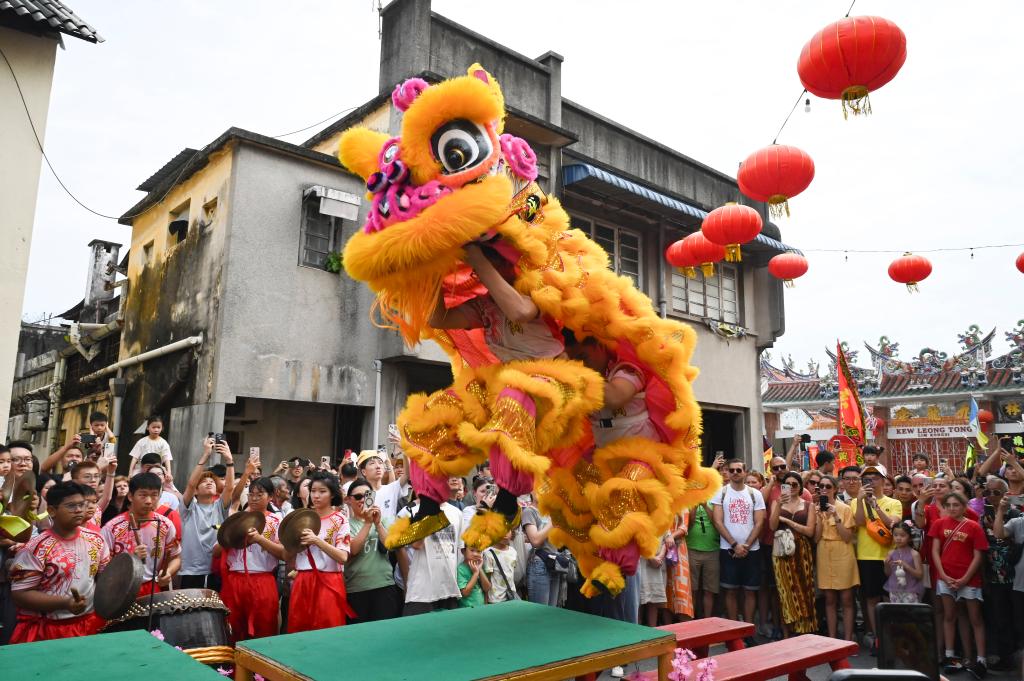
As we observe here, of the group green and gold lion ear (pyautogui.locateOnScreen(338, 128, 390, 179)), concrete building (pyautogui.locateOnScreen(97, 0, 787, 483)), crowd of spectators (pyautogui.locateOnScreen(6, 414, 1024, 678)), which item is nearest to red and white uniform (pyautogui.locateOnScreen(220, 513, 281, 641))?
crowd of spectators (pyautogui.locateOnScreen(6, 414, 1024, 678))

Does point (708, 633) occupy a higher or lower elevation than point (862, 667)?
higher

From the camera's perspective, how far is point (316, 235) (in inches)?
355

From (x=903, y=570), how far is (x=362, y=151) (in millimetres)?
5207

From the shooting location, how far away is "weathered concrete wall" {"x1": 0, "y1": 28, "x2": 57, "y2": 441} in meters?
6.81

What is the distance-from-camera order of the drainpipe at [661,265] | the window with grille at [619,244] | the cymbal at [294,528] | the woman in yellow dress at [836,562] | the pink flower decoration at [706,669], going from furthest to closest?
1. the drainpipe at [661,265]
2. the window with grille at [619,244]
3. the woman in yellow dress at [836,562]
4. the cymbal at [294,528]
5. the pink flower decoration at [706,669]

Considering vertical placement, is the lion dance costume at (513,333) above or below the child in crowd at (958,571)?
above

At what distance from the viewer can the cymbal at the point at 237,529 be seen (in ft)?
14.4

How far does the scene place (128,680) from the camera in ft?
6.50

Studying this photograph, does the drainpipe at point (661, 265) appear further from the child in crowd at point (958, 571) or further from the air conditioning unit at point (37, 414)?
the air conditioning unit at point (37, 414)

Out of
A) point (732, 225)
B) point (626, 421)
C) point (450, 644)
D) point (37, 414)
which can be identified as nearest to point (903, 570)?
point (732, 225)

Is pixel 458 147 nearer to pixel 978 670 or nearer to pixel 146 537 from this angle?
pixel 146 537

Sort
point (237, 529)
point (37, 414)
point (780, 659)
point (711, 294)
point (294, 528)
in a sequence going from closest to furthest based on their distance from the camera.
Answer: point (780, 659) → point (294, 528) → point (237, 529) → point (711, 294) → point (37, 414)

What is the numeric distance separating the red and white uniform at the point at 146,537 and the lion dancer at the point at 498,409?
2.29m

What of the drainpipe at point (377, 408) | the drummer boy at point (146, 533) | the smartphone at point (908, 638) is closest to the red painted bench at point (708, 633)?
the smartphone at point (908, 638)
